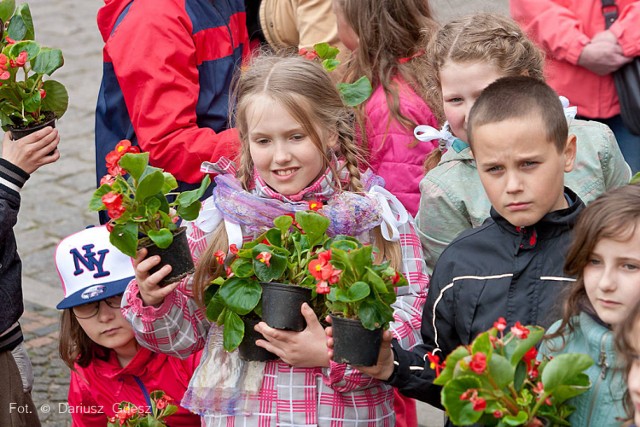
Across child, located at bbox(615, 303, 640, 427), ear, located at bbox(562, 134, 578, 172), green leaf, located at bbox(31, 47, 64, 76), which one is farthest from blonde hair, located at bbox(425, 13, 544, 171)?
green leaf, located at bbox(31, 47, 64, 76)

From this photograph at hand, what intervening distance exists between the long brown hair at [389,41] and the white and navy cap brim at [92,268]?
1096 mm

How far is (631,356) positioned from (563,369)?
17 cm

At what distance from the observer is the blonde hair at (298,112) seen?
3259 mm

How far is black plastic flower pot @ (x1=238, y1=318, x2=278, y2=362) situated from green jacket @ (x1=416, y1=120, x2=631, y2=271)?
2.43 ft

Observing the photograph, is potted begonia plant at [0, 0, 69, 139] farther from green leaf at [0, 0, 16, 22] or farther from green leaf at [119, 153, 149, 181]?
green leaf at [119, 153, 149, 181]

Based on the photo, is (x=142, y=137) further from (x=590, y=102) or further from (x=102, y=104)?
(x=590, y=102)

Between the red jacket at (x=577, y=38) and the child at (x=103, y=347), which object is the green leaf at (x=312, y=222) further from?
the red jacket at (x=577, y=38)

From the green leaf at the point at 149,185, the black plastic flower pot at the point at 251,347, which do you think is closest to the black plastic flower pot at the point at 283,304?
the black plastic flower pot at the point at 251,347

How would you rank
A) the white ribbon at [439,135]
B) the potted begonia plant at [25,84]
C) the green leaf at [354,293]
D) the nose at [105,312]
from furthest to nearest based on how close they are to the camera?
1. the nose at [105,312]
2. the potted begonia plant at [25,84]
3. the white ribbon at [439,135]
4. the green leaf at [354,293]

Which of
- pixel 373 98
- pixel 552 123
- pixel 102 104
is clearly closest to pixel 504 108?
pixel 552 123

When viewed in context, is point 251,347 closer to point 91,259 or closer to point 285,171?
point 285,171

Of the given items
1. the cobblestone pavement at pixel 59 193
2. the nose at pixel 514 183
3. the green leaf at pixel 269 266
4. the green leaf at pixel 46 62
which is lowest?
the cobblestone pavement at pixel 59 193

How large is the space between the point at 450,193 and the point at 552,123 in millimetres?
633

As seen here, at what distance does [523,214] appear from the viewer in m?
2.79
